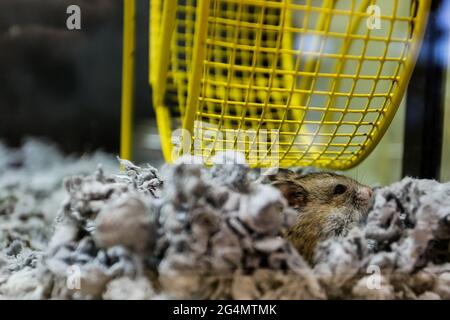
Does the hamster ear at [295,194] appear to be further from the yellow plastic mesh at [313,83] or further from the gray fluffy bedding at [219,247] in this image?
the gray fluffy bedding at [219,247]

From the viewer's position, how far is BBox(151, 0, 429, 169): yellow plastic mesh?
98 centimetres

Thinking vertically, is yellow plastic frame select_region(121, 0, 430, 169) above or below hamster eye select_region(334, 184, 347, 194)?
above

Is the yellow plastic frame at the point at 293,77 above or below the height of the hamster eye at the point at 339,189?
above

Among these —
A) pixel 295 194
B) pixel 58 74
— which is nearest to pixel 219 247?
pixel 295 194

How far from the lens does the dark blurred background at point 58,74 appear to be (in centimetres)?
111

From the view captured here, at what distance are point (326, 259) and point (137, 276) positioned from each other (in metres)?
Result: 0.27

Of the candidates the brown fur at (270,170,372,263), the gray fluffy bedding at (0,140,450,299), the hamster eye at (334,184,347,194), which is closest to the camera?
the gray fluffy bedding at (0,140,450,299)

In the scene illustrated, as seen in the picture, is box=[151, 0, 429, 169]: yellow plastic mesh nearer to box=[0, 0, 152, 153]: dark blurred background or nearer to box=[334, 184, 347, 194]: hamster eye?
box=[334, 184, 347, 194]: hamster eye

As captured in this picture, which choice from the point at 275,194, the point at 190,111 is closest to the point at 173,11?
the point at 190,111

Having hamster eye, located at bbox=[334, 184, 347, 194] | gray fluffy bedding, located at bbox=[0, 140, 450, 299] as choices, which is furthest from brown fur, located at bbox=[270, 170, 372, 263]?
gray fluffy bedding, located at bbox=[0, 140, 450, 299]

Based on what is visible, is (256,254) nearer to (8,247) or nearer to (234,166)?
(234,166)

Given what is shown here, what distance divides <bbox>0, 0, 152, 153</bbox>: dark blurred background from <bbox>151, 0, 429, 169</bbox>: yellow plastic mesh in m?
0.26

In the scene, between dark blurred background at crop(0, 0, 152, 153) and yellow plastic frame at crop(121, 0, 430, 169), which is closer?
yellow plastic frame at crop(121, 0, 430, 169)

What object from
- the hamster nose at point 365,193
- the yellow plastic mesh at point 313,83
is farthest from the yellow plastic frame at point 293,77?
the hamster nose at point 365,193
